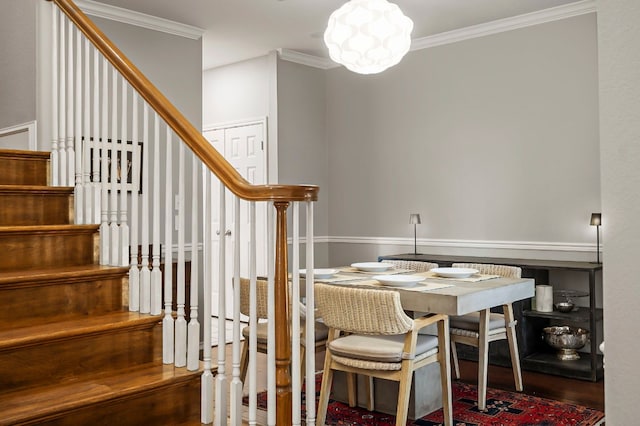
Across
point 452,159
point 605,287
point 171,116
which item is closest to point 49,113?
point 171,116

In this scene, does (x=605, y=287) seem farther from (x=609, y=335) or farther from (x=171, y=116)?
(x=171, y=116)

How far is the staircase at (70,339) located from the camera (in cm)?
208

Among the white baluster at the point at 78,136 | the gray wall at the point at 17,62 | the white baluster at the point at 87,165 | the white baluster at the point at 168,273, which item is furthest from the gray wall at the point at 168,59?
the white baluster at the point at 168,273

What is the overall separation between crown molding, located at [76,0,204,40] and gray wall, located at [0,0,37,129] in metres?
1.02

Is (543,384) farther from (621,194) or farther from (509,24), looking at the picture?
(621,194)

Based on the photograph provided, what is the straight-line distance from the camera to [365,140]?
21.0 feet

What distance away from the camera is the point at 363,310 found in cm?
315

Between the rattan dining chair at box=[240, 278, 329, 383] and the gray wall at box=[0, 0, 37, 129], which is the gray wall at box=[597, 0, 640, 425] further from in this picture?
the gray wall at box=[0, 0, 37, 129]

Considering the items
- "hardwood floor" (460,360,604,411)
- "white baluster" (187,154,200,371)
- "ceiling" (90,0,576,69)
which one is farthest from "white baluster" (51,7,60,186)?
"hardwood floor" (460,360,604,411)

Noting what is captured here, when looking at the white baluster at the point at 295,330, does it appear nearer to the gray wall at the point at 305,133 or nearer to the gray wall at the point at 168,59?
the gray wall at the point at 168,59

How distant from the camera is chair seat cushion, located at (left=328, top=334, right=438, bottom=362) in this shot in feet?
10.3

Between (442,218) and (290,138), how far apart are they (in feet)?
5.96

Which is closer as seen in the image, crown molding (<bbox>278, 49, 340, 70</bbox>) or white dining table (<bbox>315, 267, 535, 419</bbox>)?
white dining table (<bbox>315, 267, 535, 419</bbox>)

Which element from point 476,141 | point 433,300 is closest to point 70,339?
point 433,300
